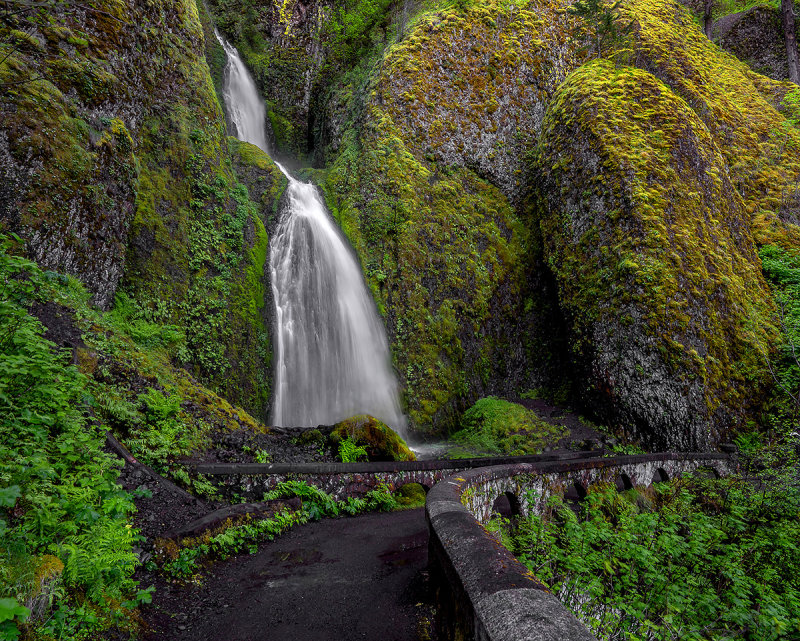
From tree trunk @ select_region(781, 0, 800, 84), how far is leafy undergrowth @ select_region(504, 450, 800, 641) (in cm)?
2819

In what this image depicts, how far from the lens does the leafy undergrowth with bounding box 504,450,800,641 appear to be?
3771 millimetres

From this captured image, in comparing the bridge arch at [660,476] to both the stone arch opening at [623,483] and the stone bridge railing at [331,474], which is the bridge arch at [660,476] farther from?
the stone bridge railing at [331,474]

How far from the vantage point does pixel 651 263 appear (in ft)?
42.5

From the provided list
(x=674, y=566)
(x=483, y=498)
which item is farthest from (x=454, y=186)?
(x=674, y=566)

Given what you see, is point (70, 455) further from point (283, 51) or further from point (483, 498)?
point (283, 51)

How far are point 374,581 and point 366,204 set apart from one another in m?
14.2

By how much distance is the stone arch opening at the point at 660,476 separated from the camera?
9227mm

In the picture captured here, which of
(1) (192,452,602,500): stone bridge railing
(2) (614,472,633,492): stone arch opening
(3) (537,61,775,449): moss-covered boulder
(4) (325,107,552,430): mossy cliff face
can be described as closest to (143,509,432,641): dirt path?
(1) (192,452,602,500): stone bridge railing

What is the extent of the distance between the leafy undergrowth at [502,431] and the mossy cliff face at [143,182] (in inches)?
248

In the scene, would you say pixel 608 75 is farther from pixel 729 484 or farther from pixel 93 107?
pixel 93 107

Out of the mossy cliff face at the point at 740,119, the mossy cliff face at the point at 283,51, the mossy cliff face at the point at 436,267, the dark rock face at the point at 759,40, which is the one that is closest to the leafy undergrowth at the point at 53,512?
the mossy cliff face at the point at 436,267

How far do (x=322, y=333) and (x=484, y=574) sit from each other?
11.6 meters

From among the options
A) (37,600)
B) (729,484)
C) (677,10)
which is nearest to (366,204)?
(729,484)

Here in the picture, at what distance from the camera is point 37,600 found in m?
2.38
